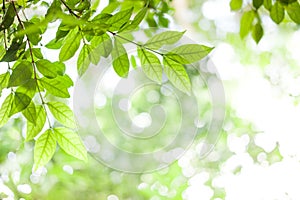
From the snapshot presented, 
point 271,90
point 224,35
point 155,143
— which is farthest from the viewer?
point 224,35

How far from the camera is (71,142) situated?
489 millimetres

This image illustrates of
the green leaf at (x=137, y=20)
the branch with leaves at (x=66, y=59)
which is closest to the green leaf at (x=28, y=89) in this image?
the branch with leaves at (x=66, y=59)

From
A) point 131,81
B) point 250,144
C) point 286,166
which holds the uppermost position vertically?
point 131,81

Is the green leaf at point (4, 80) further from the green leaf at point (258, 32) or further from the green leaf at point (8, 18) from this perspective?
the green leaf at point (258, 32)

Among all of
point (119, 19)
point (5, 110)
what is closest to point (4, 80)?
point (5, 110)

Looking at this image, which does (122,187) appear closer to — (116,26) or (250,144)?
(250,144)

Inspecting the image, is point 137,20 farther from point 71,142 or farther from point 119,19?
point 71,142

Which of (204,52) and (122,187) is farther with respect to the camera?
(122,187)

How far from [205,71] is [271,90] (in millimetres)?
275

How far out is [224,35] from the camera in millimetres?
2270

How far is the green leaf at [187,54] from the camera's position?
0.46 meters

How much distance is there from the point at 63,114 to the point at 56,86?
4 centimetres

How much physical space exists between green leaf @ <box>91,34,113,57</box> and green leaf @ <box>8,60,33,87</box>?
64 millimetres

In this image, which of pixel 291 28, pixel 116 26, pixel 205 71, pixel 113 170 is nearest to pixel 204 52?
pixel 116 26
